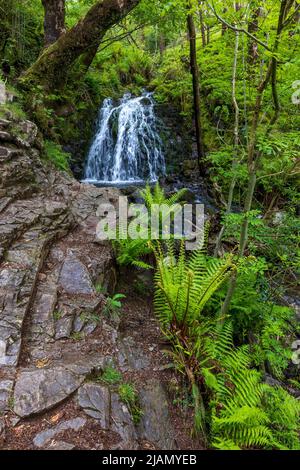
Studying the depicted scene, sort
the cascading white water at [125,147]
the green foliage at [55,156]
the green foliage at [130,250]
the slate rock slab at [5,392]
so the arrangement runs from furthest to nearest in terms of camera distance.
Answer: the cascading white water at [125,147], the green foliage at [55,156], the green foliage at [130,250], the slate rock slab at [5,392]

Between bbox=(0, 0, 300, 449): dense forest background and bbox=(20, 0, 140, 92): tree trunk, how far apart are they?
0.8 inches

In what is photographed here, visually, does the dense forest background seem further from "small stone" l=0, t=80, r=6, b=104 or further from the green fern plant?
"small stone" l=0, t=80, r=6, b=104

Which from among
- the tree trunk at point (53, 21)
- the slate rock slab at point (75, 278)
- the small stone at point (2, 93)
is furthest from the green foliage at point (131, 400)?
the tree trunk at point (53, 21)

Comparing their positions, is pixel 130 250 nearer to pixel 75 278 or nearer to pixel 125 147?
pixel 75 278

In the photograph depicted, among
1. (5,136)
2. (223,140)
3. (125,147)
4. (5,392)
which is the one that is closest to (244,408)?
(5,392)

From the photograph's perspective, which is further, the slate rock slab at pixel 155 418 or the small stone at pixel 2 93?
the small stone at pixel 2 93

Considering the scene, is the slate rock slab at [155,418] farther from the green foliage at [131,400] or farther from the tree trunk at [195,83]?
the tree trunk at [195,83]

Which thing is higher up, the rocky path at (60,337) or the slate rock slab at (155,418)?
the rocky path at (60,337)

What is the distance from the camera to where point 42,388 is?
7.48 ft

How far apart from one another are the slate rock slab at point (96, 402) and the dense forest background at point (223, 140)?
72cm

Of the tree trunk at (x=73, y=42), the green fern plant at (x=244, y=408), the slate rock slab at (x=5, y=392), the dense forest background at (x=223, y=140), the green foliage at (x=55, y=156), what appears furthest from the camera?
the tree trunk at (x=73, y=42)

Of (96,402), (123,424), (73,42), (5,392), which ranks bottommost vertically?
(123,424)

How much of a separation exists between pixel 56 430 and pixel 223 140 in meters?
6.07

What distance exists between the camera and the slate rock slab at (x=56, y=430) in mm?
1990
